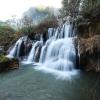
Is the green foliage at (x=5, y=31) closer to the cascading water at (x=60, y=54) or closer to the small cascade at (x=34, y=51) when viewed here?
the small cascade at (x=34, y=51)

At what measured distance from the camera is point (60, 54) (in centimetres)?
1180

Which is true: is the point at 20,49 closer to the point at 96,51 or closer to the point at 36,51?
the point at 36,51

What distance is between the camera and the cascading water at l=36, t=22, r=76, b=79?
10.7 meters

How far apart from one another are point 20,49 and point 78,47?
611cm

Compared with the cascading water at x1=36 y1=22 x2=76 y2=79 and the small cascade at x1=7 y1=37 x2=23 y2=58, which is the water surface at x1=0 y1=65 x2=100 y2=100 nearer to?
the cascading water at x1=36 y1=22 x2=76 y2=79

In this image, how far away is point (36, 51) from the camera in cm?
1405

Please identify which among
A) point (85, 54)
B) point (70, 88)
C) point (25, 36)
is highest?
point (25, 36)

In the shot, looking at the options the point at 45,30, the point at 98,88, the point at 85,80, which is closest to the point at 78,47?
the point at 85,80

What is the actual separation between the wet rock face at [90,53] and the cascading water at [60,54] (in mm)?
661

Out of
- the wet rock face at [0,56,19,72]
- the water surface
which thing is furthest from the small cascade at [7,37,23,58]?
the water surface

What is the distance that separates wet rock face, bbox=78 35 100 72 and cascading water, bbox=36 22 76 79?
661 millimetres

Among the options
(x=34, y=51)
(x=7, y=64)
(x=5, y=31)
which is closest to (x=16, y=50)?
(x=34, y=51)

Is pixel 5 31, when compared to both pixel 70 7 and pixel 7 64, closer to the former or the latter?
pixel 70 7

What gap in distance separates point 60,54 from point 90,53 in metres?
2.14
